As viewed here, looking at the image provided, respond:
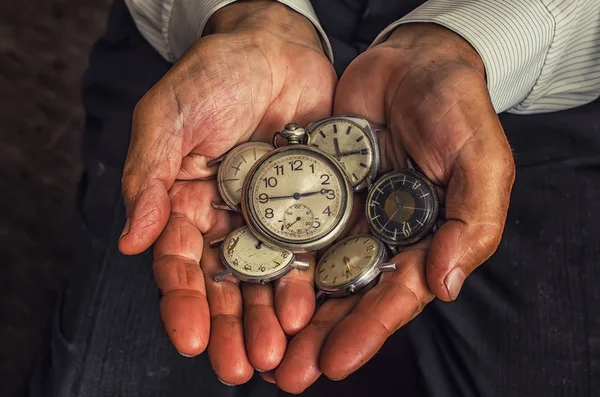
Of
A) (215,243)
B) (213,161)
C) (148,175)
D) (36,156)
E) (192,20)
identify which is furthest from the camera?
(36,156)

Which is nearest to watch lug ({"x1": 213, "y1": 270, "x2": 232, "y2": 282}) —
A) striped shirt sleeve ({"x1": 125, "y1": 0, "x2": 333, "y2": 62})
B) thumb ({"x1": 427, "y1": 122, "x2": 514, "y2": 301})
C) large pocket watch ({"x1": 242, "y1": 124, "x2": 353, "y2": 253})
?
large pocket watch ({"x1": 242, "y1": 124, "x2": 353, "y2": 253})

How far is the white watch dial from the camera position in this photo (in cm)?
148

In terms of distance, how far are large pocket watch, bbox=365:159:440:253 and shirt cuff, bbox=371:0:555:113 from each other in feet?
0.96

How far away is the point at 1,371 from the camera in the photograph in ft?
7.80

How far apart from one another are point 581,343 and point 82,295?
107cm

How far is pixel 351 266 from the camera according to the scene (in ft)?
4.52

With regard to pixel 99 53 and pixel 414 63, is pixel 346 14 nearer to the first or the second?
pixel 414 63

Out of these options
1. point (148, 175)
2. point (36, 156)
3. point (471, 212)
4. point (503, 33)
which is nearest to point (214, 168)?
point (148, 175)

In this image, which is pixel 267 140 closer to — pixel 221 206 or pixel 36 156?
pixel 221 206

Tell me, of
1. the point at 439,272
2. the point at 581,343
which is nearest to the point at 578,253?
the point at 581,343

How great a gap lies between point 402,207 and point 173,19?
2.62ft

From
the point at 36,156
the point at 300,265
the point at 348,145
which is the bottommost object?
the point at 36,156

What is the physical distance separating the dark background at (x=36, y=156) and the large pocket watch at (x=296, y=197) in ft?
3.71

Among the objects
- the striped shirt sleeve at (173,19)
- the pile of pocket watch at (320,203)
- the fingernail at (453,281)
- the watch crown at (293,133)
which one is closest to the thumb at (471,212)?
the fingernail at (453,281)
